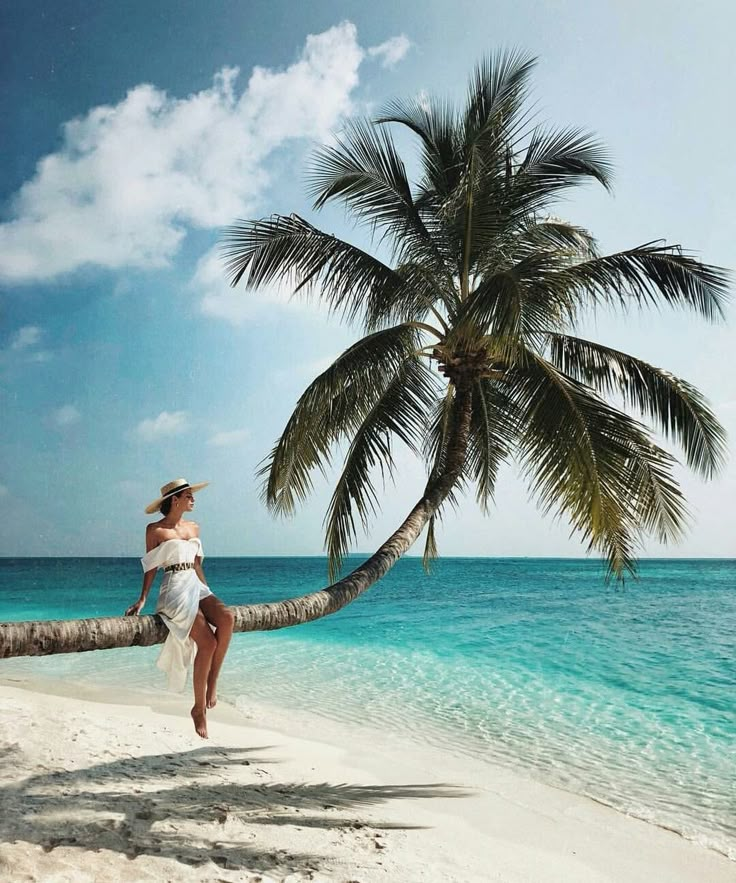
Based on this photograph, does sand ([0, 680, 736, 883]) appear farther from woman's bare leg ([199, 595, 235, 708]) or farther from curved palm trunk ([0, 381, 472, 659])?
curved palm trunk ([0, 381, 472, 659])

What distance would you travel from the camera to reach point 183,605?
3826mm

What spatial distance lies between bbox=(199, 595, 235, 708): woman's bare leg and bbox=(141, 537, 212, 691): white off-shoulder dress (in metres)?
0.07

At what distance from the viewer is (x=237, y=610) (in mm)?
4117

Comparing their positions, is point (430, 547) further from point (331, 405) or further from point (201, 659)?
point (201, 659)

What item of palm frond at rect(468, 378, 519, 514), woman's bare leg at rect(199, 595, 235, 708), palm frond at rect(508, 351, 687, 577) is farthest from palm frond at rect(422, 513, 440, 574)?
woman's bare leg at rect(199, 595, 235, 708)

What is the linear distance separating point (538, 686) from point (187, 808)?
8.83 m

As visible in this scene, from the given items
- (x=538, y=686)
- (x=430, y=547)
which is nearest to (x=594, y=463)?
(x=430, y=547)

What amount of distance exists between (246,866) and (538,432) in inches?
173

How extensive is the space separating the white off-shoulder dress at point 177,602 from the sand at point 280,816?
46.1 inches

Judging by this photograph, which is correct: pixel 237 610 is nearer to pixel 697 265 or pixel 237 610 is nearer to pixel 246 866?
pixel 246 866

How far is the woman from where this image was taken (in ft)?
12.6

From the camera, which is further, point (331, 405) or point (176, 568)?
point (331, 405)

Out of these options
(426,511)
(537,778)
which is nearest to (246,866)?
(426,511)

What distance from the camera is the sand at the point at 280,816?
4.16m
